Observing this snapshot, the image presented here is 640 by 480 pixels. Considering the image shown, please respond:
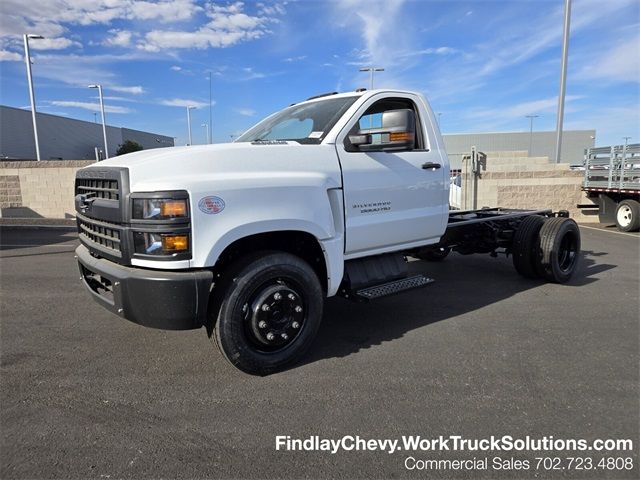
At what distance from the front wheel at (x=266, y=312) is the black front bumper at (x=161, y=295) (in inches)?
8.0

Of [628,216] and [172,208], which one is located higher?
[172,208]

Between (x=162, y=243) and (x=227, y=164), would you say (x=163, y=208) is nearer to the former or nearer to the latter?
(x=162, y=243)

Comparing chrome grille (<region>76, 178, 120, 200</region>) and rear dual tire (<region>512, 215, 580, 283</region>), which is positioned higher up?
chrome grille (<region>76, 178, 120, 200</region>)

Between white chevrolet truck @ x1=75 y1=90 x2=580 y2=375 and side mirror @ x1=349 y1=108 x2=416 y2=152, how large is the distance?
0.01 metres

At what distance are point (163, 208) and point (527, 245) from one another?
16.3 ft

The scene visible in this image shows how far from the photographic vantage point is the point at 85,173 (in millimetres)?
3664

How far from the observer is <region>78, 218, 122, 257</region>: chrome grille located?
3.19m

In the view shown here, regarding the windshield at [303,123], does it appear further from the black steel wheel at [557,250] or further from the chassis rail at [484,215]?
the black steel wheel at [557,250]

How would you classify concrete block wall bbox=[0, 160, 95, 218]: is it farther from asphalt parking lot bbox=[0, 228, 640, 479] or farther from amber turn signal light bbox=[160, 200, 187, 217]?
amber turn signal light bbox=[160, 200, 187, 217]

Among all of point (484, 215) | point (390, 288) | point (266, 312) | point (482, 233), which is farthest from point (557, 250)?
point (266, 312)

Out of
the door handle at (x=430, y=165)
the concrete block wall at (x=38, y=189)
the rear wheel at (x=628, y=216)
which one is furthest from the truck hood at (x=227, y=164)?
the concrete block wall at (x=38, y=189)

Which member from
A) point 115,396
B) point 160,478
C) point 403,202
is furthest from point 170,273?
point 403,202

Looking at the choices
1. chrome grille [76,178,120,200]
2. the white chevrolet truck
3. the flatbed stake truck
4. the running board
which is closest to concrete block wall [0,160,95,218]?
chrome grille [76,178,120,200]

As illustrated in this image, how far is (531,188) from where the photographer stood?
526 inches
